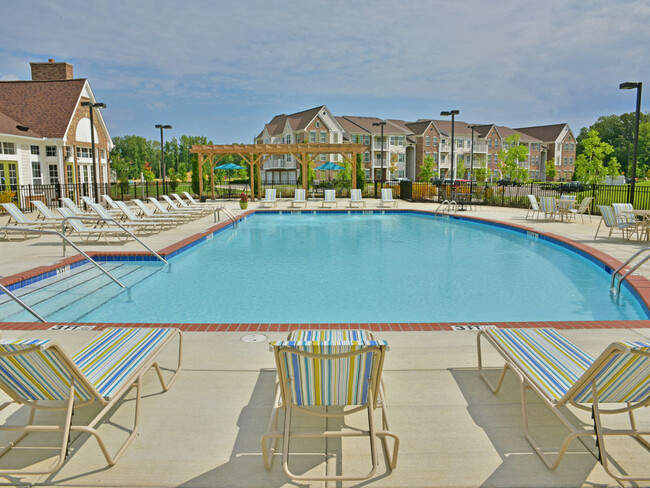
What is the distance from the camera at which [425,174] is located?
53312 millimetres

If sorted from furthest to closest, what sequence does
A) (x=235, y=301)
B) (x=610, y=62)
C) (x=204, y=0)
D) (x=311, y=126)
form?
(x=311, y=126) < (x=610, y=62) < (x=204, y=0) < (x=235, y=301)

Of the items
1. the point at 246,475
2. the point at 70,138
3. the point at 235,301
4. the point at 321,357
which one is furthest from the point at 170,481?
the point at 70,138

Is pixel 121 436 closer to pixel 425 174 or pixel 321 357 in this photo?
pixel 321 357

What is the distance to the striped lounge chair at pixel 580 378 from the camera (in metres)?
2.42

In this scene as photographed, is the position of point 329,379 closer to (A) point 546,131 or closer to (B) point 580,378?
(B) point 580,378

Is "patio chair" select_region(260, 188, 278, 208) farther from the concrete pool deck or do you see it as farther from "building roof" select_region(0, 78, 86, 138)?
the concrete pool deck

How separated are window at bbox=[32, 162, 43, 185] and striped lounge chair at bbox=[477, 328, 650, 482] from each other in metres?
28.2

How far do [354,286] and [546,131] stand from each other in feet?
255

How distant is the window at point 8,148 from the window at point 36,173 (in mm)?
2037

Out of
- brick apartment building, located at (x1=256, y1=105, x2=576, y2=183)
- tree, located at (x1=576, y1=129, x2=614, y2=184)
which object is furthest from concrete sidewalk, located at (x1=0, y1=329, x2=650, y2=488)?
brick apartment building, located at (x1=256, y1=105, x2=576, y2=183)

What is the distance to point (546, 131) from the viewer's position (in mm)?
75500

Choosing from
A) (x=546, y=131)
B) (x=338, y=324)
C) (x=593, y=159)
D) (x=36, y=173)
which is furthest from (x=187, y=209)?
(x=546, y=131)

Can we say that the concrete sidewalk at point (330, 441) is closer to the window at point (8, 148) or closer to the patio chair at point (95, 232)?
the patio chair at point (95, 232)

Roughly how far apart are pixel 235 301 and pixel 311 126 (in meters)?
46.7
